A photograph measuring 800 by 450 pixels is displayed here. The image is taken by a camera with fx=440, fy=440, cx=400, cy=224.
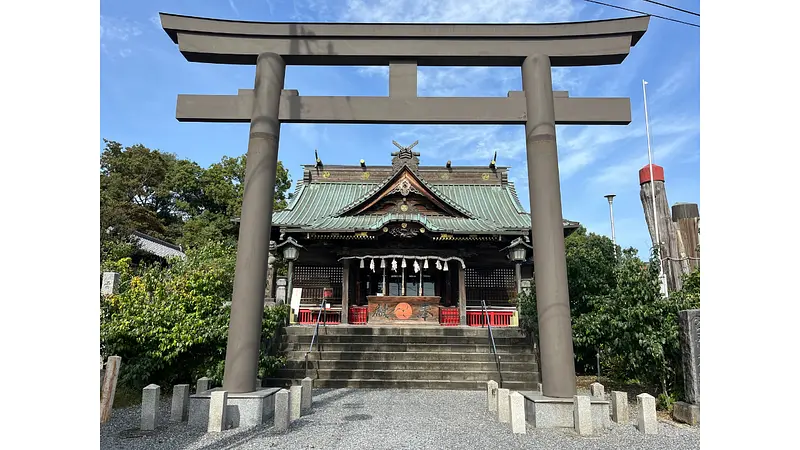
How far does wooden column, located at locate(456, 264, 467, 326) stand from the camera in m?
15.1

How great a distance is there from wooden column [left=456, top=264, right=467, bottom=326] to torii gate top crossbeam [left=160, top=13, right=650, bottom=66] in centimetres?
964

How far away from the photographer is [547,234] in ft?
21.6

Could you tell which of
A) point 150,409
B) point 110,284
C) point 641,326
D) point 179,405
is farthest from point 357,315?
point 641,326

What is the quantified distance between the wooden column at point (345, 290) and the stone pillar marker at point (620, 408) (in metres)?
10.1

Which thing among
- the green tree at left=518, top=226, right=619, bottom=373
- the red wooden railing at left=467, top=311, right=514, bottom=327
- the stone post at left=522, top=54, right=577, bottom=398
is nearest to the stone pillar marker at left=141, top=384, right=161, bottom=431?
the stone post at left=522, top=54, right=577, bottom=398

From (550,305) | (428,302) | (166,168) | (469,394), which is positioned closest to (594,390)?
(550,305)

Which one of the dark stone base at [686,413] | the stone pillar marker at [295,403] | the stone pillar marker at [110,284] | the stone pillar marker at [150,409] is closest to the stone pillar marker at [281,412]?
the stone pillar marker at [295,403]

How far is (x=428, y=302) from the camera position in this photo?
15109 mm

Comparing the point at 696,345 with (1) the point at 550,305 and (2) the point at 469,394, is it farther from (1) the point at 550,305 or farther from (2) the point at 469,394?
(2) the point at 469,394

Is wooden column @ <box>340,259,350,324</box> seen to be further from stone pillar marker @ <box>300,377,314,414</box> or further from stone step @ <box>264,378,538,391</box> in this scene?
stone pillar marker @ <box>300,377,314,414</box>

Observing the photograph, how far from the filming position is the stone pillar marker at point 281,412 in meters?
6.07

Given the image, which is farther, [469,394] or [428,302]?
[428,302]

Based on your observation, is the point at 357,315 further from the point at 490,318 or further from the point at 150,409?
the point at 150,409

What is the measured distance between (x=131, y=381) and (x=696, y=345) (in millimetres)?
10388
